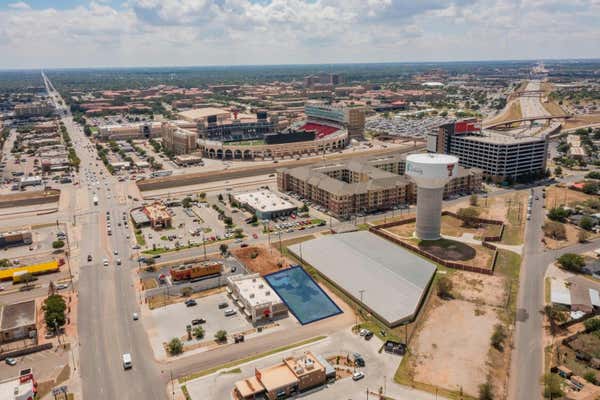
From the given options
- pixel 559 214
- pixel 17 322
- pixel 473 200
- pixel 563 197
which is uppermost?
pixel 473 200

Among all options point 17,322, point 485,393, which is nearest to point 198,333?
point 17,322

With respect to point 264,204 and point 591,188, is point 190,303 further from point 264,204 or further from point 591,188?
point 591,188

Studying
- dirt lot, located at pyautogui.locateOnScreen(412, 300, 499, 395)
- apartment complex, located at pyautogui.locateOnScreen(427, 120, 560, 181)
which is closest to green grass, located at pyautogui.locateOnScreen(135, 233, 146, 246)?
dirt lot, located at pyautogui.locateOnScreen(412, 300, 499, 395)

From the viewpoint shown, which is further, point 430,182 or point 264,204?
point 264,204

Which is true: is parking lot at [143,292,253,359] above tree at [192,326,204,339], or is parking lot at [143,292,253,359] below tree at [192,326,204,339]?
below

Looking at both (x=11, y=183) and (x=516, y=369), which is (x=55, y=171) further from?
(x=516, y=369)

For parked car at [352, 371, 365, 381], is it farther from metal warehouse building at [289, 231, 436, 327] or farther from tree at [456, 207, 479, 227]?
tree at [456, 207, 479, 227]
